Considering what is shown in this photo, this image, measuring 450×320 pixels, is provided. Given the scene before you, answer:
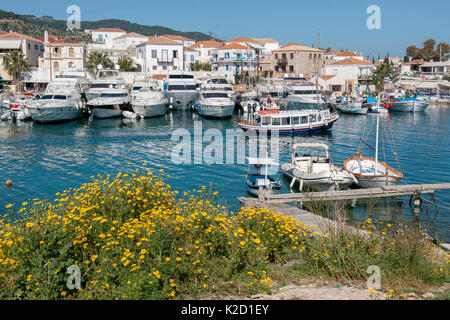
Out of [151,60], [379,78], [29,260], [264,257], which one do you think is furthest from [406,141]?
[151,60]

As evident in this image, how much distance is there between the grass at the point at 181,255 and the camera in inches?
282

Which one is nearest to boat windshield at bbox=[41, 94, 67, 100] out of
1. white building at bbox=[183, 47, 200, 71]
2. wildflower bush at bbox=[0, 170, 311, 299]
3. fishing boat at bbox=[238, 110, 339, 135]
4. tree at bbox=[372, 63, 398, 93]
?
fishing boat at bbox=[238, 110, 339, 135]

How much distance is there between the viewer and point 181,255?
780 cm

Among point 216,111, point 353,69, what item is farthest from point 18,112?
point 353,69

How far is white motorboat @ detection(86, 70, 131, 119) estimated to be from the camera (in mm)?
50719

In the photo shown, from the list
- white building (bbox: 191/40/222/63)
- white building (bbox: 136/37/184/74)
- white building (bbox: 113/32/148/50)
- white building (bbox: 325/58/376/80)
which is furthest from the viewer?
white building (bbox: 191/40/222/63)

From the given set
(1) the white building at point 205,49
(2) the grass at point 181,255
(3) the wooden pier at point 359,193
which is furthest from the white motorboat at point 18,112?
(1) the white building at point 205,49

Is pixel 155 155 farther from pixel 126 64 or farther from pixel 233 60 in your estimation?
pixel 233 60

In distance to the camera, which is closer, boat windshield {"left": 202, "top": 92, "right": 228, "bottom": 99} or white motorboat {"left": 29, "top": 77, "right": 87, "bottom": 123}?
white motorboat {"left": 29, "top": 77, "right": 87, "bottom": 123}

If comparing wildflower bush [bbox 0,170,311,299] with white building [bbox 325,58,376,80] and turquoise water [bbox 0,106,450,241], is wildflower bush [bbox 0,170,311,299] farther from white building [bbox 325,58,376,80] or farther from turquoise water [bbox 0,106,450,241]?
white building [bbox 325,58,376,80]

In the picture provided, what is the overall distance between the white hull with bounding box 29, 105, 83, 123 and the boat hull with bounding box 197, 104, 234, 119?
15.6 meters

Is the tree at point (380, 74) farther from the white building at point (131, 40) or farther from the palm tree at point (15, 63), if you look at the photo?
the palm tree at point (15, 63)
